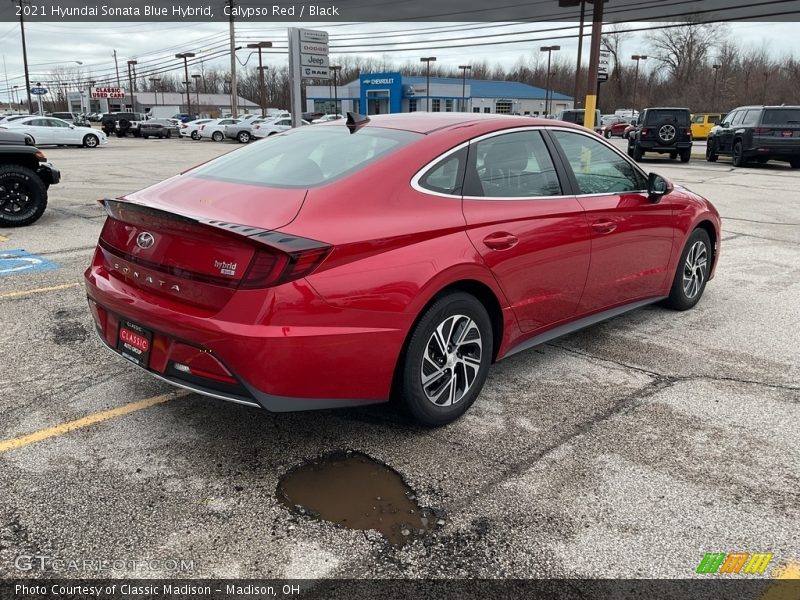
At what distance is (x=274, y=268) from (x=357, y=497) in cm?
106

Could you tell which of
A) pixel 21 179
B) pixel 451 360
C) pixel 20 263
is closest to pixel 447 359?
pixel 451 360

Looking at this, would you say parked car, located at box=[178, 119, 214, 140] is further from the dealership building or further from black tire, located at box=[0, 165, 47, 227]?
black tire, located at box=[0, 165, 47, 227]

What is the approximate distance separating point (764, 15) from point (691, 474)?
31.7m

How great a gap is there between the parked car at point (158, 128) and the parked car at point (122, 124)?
599 mm

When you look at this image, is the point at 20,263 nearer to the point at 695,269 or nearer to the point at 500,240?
the point at 500,240

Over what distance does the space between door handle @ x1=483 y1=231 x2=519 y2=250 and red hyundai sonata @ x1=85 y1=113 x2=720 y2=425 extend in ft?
0.04

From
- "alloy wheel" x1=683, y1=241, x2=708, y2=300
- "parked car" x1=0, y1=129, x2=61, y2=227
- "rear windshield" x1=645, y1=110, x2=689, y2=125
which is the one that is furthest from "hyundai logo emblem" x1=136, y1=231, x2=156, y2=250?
"rear windshield" x1=645, y1=110, x2=689, y2=125

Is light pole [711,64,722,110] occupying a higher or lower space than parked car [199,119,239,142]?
higher

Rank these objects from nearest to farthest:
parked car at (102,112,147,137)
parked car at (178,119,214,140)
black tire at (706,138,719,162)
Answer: black tire at (706,138,719,162), parked car at (178,119,214,140), parked car at (102,112,147,137)

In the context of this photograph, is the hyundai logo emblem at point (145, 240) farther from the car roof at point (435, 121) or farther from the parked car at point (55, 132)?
the parked car at point (55, 132)

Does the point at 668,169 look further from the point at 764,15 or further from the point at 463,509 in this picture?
the point at 463,509

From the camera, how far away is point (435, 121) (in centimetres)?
382

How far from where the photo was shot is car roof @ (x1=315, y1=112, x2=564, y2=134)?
146 inches

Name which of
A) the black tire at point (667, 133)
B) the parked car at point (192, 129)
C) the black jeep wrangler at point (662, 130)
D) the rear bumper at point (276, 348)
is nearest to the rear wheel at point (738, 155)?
the black jeep wrangler at point (662, 130)
